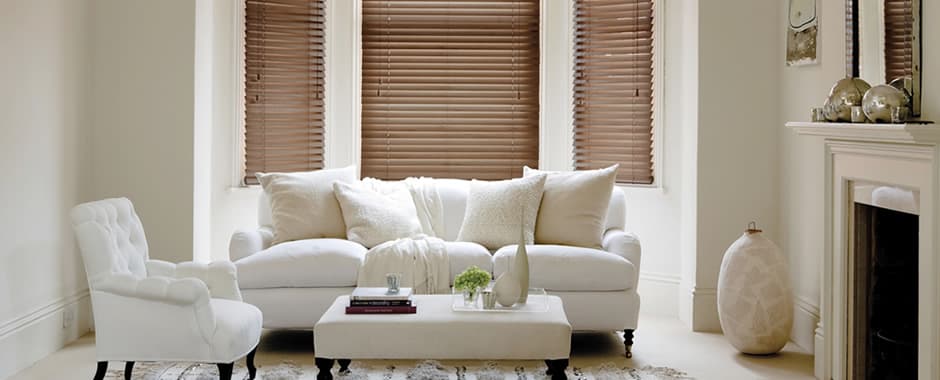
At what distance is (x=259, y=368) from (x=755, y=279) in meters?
2.52

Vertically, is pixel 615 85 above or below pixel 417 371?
above

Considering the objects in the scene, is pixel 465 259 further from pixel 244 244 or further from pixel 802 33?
pixel 802 33

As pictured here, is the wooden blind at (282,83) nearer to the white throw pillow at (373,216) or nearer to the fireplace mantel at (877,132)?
the white throw pillow at (373,216)

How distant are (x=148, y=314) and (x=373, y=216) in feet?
5.90

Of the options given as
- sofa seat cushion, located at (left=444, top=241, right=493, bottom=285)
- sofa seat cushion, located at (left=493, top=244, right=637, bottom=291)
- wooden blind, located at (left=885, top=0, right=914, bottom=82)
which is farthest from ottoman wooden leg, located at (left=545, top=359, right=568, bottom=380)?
wooden blind, located at (left=885, top=0, right=914, bottom=82)

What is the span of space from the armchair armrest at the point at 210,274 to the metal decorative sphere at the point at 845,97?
2.76 metres

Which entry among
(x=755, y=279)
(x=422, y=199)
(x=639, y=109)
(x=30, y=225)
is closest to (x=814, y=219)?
(x=755, y=279)

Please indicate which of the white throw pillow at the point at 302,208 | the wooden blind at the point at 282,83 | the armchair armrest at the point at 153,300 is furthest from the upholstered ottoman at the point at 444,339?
the wooden blind at the point at 282,83

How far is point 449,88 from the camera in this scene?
705 centimetres

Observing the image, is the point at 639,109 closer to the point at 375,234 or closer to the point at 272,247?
the point at 375,234

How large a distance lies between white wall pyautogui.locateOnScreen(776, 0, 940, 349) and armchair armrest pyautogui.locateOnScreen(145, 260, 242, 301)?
2.78 m

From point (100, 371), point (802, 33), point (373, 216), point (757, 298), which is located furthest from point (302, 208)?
point (802, 33)

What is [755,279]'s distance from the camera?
5316mm

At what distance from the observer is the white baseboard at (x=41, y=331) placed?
4.89 meters
